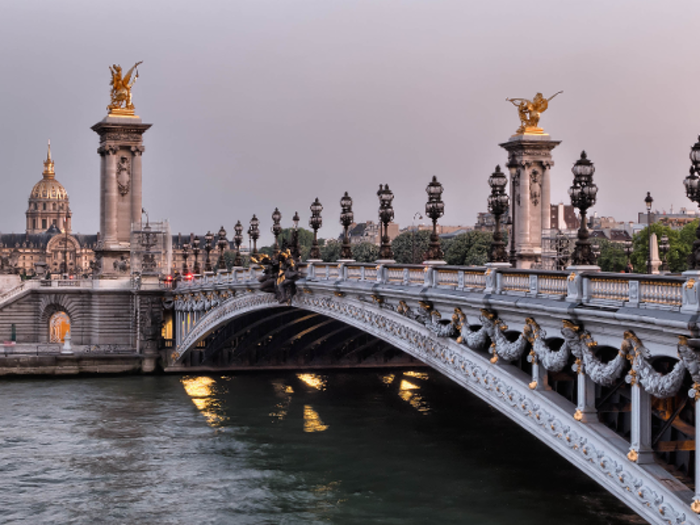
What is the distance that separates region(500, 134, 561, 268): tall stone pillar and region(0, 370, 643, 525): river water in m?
16.0

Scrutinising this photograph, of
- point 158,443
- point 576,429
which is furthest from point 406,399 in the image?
point 576,429

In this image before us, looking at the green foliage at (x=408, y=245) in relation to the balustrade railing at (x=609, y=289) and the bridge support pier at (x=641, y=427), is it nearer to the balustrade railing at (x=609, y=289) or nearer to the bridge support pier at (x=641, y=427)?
the balustrade railing at (x=609, y=289)

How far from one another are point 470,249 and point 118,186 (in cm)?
3426

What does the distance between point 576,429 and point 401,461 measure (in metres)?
14.2

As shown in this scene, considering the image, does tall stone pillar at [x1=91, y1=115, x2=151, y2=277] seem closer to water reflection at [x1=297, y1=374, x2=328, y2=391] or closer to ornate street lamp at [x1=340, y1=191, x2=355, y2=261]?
water reflection at [x1=297, y1=374, x2=328, y2=391]

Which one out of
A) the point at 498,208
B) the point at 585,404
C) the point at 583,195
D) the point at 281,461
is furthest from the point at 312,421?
the point at 583,195

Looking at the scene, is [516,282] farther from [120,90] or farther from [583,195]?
[120,90]

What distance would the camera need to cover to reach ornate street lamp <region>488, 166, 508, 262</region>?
22266 mm

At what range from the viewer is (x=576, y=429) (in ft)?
58.2

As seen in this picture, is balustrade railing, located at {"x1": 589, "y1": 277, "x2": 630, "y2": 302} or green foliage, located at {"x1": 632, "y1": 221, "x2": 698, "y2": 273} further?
green foliage, located at {"x1": 632, "y1": 221, "x2": 698, "y2": 273}

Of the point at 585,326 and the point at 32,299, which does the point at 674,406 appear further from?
the point at 32,299

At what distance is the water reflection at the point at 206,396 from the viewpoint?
40906mm

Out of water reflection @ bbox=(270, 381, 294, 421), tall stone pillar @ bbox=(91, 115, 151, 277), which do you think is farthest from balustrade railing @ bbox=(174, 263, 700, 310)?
tall stone pillar @ bbox=(91, 115, 151, 277)

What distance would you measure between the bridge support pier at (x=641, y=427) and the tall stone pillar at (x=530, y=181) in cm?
4519
